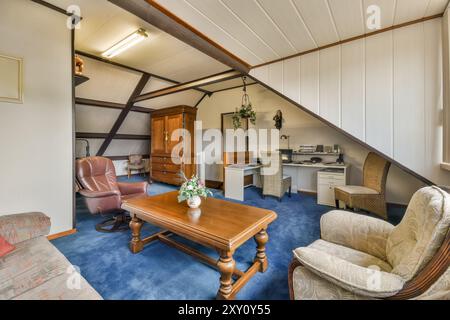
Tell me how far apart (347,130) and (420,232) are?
1735 mm

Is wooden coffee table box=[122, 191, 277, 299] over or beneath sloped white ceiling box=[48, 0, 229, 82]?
beneath

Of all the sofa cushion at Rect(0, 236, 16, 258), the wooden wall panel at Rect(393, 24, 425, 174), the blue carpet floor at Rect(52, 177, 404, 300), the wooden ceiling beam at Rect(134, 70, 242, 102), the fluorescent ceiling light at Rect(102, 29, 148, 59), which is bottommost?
the blue carpet floor at Rect(52, 177, 404, 300)

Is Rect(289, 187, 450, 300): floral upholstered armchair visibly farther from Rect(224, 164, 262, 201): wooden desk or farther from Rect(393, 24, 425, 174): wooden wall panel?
Rect(224, 164, 262, 201): wooden desk

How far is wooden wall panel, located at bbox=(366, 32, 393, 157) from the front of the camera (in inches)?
85.8

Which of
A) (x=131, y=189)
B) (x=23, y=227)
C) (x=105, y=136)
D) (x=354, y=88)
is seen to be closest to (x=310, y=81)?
(x=354, y=88)

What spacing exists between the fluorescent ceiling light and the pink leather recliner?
1.81m

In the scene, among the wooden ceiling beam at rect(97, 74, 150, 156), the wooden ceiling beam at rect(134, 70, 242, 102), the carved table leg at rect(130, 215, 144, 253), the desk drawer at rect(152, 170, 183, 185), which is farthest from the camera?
the desk drawer at rect(152, 170, 183, 185)

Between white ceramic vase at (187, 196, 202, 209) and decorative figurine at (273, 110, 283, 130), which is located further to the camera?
decorative figurine at (273, 110, 283, 130)

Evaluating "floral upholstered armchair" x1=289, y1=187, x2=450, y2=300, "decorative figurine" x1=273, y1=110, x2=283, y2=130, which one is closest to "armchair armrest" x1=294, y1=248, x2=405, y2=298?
"floral upholstered armchair" x1=289, y1=187, x2=450, y2=300

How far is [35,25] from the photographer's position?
2215 mm

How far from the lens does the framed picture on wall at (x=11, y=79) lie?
2.01 metres

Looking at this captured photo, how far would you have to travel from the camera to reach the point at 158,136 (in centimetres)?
593
